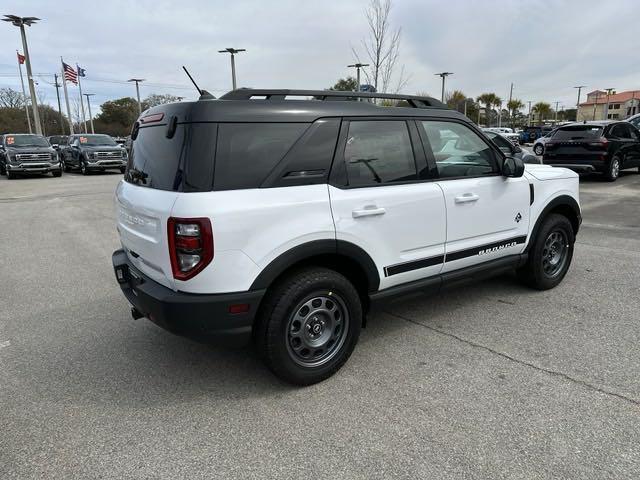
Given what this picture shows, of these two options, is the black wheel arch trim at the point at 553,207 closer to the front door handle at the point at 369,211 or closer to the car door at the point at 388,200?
the car door at the point at 388,200

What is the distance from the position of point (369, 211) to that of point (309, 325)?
868 millimetres

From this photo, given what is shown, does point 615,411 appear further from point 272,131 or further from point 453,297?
point 272,131

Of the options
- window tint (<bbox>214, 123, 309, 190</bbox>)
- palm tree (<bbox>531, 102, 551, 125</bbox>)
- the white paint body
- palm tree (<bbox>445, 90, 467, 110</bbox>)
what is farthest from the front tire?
palm tree (<bbox>531, 102, 551, 125</bbox>)

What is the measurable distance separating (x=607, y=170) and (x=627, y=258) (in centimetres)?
854

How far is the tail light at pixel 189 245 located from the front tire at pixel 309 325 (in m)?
0.51

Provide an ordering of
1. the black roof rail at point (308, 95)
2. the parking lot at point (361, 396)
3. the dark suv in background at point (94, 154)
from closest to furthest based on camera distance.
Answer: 1. the parking lot at point (361, 396)
2. the black roof rail at point (308, 95)
3. the dark suv in background at point (94, 154)

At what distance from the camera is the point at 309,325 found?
10.3 ft

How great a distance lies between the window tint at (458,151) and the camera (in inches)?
147

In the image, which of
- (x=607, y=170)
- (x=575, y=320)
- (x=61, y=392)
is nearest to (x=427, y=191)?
(x=575, y=320)

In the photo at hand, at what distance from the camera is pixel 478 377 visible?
3.17m

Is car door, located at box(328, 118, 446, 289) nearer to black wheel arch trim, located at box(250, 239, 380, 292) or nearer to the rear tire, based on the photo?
black wheel arch trim, located at box(250, 239, 380, 292)

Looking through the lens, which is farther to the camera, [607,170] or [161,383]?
[607,170]

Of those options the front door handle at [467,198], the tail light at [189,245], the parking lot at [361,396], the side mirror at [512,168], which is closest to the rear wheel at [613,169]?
the parking lot at [361,396]

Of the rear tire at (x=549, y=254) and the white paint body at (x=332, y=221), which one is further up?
the white paint body at (x=332, y=221)
